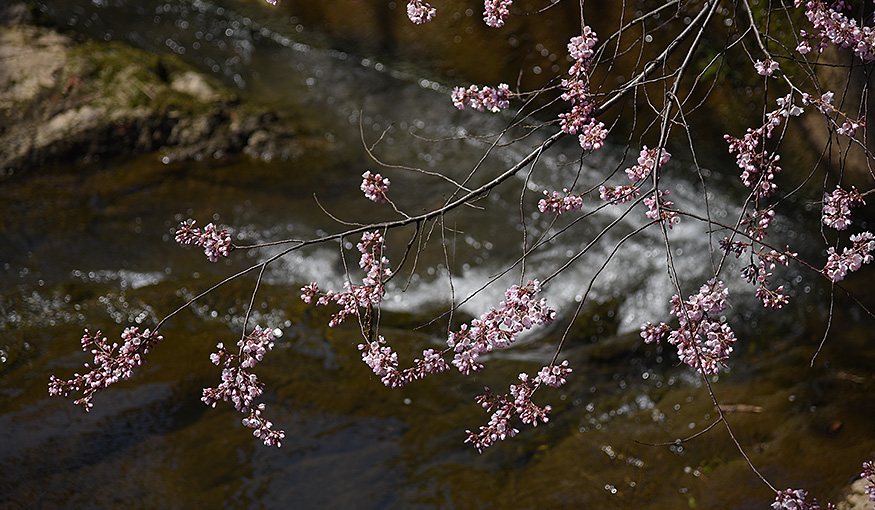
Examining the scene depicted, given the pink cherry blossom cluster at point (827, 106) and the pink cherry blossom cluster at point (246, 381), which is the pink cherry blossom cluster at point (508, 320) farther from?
the pink cherry blossom cluster at point (827, 106)

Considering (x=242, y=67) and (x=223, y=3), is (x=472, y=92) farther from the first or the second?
(x=223, y=3)

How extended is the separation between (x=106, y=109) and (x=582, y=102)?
4.40 meters

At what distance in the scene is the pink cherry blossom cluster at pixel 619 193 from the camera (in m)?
2.37

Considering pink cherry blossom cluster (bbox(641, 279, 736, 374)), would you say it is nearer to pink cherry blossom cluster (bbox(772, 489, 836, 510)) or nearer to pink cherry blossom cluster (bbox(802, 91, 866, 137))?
pink cherry blossom cluster (bbox(772, 489, 836, 510))

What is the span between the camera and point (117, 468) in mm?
3193

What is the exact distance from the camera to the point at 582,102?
231cm

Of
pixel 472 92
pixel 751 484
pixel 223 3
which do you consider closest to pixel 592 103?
pixel 472 92

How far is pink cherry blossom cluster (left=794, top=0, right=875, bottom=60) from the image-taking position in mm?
2344

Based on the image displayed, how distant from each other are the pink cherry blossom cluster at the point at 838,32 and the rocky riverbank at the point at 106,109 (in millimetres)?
4004

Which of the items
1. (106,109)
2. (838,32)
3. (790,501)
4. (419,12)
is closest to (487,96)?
(419,12)

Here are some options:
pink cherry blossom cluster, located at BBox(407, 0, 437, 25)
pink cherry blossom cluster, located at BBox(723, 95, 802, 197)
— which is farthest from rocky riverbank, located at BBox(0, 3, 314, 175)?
pink cherry blossom cluster, located at BBox(723, 95, 802, 197)

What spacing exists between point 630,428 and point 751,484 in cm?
72

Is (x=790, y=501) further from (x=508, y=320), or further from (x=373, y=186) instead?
(x=373, y=186)

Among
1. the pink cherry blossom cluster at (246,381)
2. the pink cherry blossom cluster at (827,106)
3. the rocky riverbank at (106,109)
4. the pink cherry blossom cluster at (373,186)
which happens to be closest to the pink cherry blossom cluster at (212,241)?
the pink cherry blossom cluster at (246,381)
